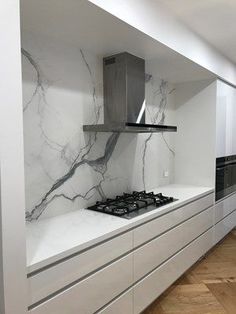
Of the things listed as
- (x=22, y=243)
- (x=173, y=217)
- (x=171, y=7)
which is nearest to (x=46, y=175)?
(x=22, y=243)

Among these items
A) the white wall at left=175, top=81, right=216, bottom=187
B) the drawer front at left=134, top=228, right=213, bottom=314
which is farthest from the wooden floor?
the white wall at left=175, top=81, right=216, bottom=187

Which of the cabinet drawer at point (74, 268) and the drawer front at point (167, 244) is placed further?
the drawer front at point (167, 244)

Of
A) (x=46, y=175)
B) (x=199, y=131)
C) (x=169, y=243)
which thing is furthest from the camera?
(x=199, y=131)

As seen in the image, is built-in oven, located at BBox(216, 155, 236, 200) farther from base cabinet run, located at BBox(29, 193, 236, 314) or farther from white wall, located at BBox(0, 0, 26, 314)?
white wall, located at BBox(0, 0, 26, 314)

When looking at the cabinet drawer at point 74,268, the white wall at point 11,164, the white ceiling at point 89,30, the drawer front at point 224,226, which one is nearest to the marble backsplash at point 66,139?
the white ceiling at point 89,30

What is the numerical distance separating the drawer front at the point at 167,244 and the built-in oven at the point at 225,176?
1.67ft

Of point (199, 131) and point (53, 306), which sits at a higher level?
point (199, 131)

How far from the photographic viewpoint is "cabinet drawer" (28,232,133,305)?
4.40ft

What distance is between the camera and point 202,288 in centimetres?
260

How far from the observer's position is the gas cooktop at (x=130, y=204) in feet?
7.09

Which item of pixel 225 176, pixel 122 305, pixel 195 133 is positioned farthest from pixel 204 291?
pixel 195 133

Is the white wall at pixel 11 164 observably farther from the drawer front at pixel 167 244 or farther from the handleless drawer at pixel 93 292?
the drawer front at pixel 167 244

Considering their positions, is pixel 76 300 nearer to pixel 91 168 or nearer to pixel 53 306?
pixel 53 306

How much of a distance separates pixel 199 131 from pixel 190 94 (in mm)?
520
